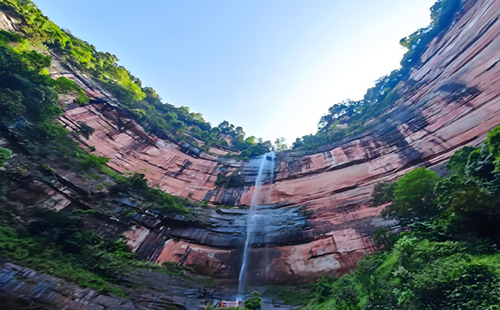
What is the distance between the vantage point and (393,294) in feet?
19.8

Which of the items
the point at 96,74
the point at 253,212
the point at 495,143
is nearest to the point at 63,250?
the point at 253,212

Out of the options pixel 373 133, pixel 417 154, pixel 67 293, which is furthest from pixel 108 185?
pixel 373 133

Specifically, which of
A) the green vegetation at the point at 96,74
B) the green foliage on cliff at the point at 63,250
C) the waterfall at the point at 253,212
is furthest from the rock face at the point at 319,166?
the green foliage on cliff at the point at 63,250

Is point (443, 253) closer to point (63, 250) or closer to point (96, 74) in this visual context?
point (63, 250)

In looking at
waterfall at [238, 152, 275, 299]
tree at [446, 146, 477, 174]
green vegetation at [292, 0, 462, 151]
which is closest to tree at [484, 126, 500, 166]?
tree at [446, 146, 477, 174]

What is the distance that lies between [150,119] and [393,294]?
26062mm

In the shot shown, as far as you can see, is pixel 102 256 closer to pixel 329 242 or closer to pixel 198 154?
pixel 329 242

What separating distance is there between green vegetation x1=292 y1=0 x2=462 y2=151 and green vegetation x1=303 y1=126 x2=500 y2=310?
1664 centimetres

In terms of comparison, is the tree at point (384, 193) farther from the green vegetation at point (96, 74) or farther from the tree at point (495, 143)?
the green vegetation at point (96, 74)

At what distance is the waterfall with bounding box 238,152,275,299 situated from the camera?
1396 cm

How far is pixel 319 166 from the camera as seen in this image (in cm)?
2388

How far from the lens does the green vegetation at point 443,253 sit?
5.18m

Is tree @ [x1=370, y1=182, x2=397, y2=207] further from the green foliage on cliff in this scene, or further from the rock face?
the green foliage on cliff

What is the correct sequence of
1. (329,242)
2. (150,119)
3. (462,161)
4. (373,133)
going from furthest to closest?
1. (150,119)
2. (373,133)
3. (329,242)
4. (462,161)
